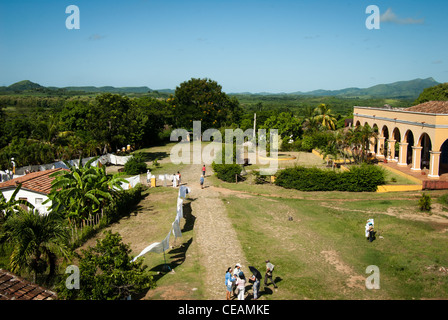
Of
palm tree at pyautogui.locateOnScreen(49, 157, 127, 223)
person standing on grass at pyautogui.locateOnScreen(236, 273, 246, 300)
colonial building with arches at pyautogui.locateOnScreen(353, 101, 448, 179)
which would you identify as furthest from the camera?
colonial building with arches at pyautogui.locateOnScreen(353, 101, 448, 179)

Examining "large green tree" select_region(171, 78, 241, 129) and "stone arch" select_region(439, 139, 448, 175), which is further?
"large green tree" select_region(171, 78, 241, 129)

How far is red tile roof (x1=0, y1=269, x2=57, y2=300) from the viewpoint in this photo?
23.0 feet

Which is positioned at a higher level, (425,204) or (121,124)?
(121,124)

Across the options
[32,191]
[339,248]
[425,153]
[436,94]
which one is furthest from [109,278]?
[436,94]

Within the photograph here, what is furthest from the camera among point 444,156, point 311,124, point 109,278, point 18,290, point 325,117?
point 325,117

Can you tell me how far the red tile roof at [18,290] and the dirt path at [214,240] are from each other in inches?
210

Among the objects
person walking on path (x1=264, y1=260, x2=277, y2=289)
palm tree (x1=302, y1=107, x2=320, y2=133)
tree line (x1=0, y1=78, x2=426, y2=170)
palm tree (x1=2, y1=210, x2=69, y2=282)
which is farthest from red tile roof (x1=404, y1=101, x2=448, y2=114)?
palm tree (x1=2, y1=210, x2=69, y2=282)

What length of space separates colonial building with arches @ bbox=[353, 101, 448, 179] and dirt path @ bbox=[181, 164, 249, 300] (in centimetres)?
1575

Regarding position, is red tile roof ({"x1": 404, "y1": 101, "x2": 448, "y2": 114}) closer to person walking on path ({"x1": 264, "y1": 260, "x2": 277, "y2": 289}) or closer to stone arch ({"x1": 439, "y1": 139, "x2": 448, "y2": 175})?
stone arch ({"x1": 439, "y1": 139, "x2": 448, "y2": 175})

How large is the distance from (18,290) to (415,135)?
28.6m

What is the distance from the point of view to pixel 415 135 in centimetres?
2809

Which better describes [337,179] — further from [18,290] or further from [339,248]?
[18,290]

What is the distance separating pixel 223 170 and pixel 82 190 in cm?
1197

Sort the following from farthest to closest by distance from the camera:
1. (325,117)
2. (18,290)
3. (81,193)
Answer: (325,117), (81,193), (18,290)
